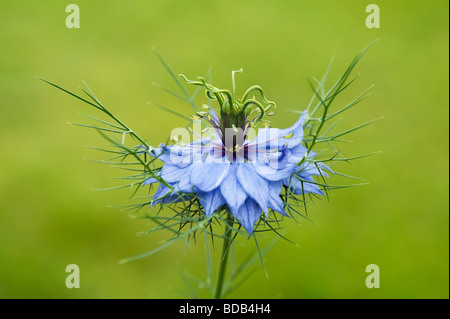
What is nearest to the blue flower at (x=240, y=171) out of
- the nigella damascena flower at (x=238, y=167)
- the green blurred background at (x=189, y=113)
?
the nigella damascena flower at (x=238, y=167)

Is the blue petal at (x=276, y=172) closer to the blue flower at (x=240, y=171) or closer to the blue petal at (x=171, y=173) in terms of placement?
the blue flower at (x=240, y=171)

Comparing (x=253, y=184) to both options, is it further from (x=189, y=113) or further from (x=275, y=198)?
(x=189, y=113)

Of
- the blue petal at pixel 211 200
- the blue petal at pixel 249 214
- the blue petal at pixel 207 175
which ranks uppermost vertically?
the blue petal at pixel 207 175

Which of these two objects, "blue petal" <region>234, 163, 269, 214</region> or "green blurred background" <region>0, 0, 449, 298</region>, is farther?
"green blurred background" <region>0, 0, 449, 298</region>

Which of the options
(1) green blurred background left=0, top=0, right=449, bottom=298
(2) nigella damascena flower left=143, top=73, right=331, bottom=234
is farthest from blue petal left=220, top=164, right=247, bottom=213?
(1) green blurred background left=0, top=0, right=449, bottom=298

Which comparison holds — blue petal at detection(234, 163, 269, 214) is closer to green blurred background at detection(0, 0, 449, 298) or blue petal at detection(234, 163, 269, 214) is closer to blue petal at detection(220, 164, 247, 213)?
blue petal at detection(220, 164, 247, 213)

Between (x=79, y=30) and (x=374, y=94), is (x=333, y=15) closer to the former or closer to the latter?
(x=374, y=94)

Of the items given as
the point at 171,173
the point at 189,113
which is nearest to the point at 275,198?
the point at 171,173

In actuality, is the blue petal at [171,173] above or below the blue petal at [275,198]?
above
